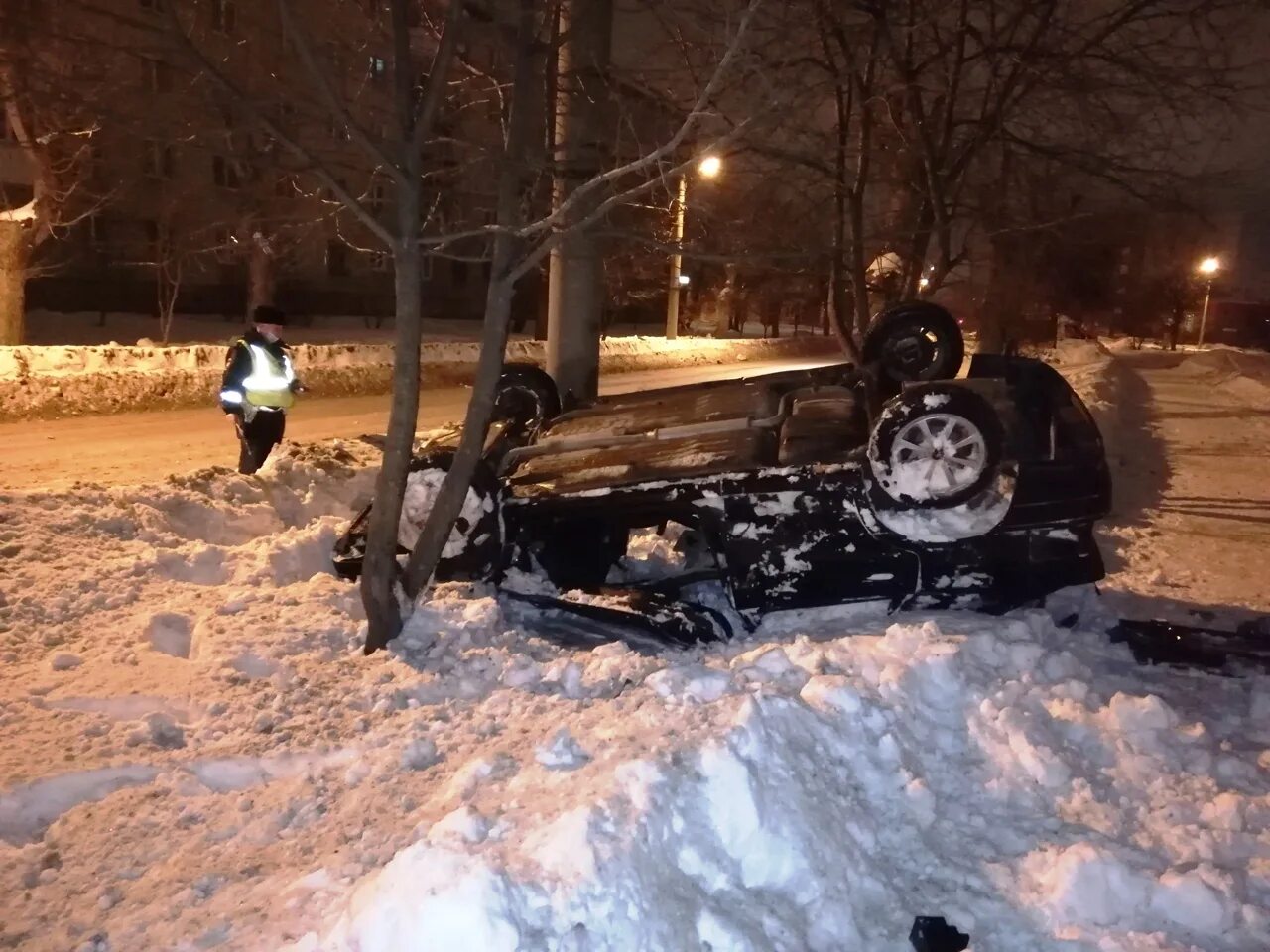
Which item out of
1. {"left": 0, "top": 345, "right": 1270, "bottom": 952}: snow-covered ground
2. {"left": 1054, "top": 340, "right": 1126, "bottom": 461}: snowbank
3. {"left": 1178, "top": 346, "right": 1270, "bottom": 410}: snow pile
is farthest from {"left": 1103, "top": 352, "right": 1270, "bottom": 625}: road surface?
{"left": 1178, "top": 346, "right": 1270, "bottom": 410}: snow pile

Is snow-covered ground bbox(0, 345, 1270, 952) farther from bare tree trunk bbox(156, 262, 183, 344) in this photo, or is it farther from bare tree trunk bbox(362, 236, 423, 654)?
bare tree trunk bbox(156, 262, 183, 344)

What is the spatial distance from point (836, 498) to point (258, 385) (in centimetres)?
505

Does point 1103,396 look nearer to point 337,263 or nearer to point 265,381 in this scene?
point 265,381

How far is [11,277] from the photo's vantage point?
53.7 ft

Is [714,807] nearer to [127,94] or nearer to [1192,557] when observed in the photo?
[127,94]

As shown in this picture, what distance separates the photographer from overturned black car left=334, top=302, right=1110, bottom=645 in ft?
14.5

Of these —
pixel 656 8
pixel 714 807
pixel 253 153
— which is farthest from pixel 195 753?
pixel 656 8

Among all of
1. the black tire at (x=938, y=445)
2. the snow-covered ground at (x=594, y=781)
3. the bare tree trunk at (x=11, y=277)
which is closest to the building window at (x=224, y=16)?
the snow-covered ground at (x=594, y=781)

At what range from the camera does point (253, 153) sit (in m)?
4.79

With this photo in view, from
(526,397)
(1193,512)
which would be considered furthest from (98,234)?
(1193,512)

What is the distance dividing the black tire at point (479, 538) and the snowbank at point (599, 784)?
0.45ft

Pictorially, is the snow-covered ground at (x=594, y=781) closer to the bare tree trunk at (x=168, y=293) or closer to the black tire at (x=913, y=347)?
the black tire at (x=913, y=347)

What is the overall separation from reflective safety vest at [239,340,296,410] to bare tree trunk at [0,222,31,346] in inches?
431

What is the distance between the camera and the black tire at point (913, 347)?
19.6 ft
